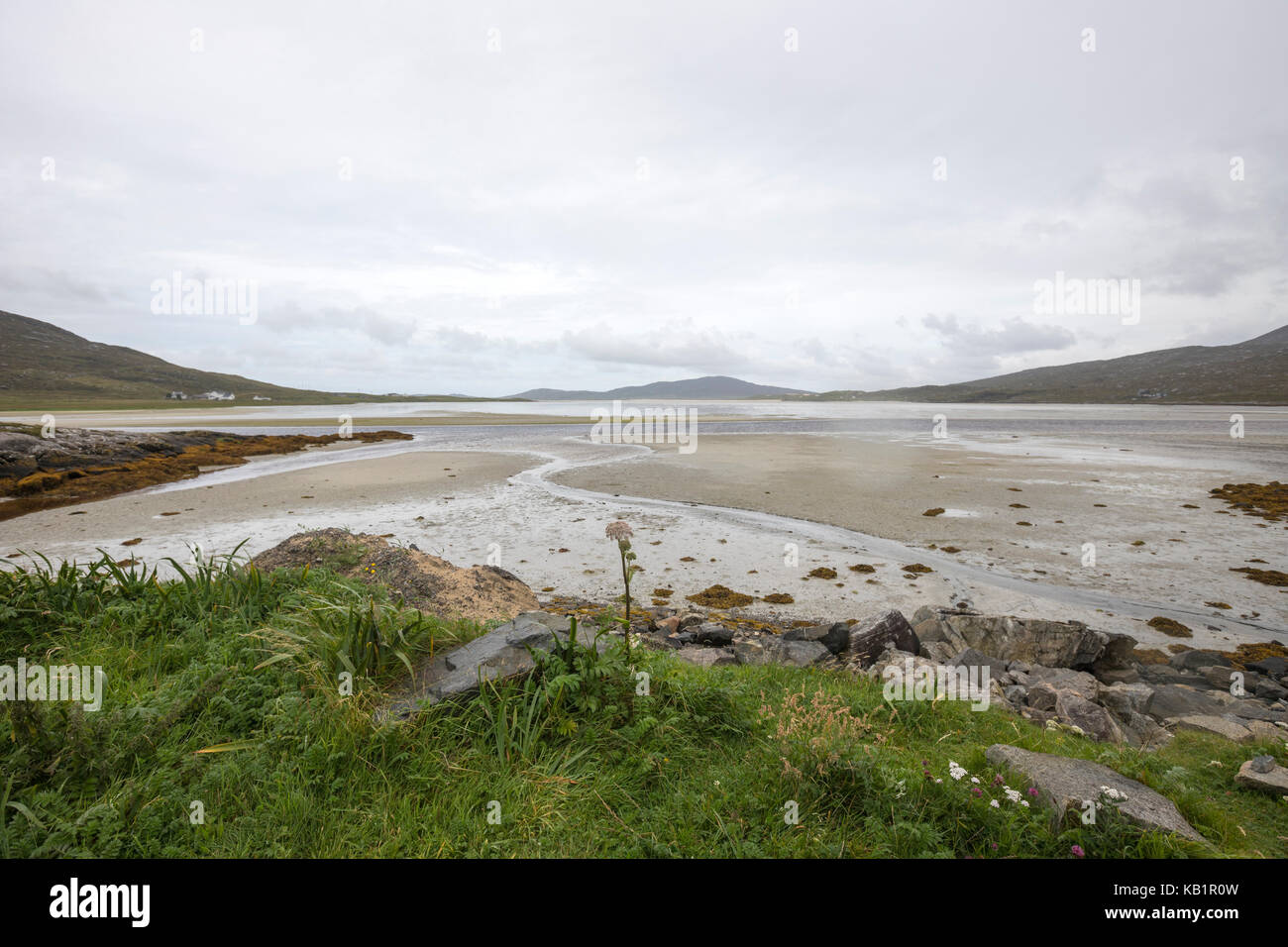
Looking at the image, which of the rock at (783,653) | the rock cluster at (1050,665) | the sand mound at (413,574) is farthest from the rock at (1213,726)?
the sand mound at (413,574)

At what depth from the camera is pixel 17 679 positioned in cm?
443

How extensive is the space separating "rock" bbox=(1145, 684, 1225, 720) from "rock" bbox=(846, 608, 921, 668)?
2.52m

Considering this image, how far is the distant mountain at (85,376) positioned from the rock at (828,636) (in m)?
141

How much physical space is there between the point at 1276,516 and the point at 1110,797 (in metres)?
19.7

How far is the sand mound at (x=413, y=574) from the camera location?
7.61m

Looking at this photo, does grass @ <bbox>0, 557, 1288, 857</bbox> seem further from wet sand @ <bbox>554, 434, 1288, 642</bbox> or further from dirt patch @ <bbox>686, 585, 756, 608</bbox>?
wet sand @ <bbox>554, 434, 1288, 642</bbox>

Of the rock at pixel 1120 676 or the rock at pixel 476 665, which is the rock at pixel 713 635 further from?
the rock at pixel 1120 676

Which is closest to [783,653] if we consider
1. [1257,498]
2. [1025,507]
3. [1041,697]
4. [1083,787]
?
[1041,697]

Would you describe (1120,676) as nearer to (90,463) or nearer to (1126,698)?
(1126,698)

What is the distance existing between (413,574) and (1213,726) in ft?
31.3

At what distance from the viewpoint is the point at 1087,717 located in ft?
18.3

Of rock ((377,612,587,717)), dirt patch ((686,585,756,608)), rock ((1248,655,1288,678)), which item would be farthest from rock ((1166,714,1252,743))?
rock ((377,612,587,717))

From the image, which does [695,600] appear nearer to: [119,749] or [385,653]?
[385,653]

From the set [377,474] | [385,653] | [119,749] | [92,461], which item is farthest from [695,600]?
[92,461]
